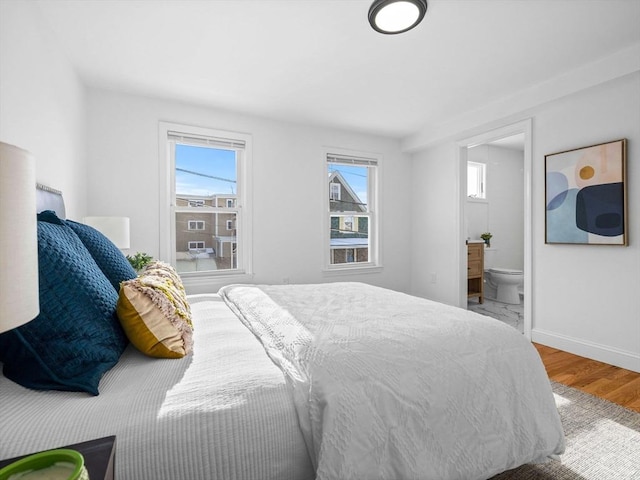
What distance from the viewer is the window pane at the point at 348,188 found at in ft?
14.9

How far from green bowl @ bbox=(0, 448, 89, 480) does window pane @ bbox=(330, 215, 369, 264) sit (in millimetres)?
3980

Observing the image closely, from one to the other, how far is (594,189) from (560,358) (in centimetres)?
153

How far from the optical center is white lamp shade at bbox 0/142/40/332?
52 cm

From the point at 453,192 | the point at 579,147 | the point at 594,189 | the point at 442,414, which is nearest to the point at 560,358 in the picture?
the point at 594,189

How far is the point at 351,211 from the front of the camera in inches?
184

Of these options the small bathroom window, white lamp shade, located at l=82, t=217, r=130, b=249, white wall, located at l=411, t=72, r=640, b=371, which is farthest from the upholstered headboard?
the small bathroom window

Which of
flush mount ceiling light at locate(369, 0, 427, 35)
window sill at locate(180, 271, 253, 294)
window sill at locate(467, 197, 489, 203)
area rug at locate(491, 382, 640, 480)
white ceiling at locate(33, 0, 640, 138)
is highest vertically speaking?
white ceiling at locate(33, 0, 640, 138)

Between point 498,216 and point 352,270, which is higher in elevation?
point 498,216

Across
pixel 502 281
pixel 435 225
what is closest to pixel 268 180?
pixel 435 225

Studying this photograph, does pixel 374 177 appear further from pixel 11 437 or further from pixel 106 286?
pixel 11 437

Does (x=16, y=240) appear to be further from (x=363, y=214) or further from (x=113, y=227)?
(x=363, y=214)

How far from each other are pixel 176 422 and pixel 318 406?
0.41m

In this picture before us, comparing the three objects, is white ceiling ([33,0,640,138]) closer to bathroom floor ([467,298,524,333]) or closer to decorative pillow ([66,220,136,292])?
decorative pillow ([66,220,136,292])

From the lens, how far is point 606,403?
2.12 meters
